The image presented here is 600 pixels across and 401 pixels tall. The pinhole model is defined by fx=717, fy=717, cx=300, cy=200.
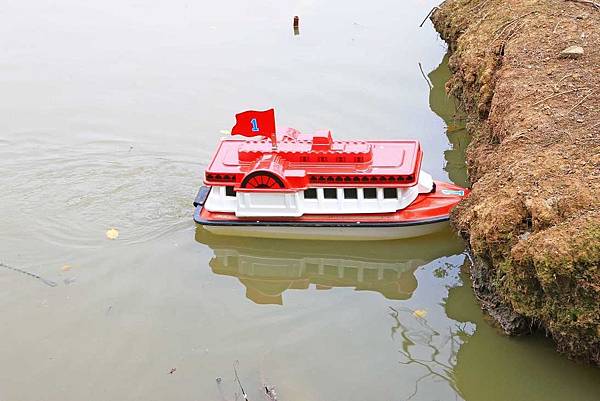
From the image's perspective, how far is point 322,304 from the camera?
967 cm

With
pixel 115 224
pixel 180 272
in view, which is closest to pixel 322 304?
pixel 180 272

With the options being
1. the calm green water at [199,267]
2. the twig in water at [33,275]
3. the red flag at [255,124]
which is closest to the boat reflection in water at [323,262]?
the calm green water at [199,267]

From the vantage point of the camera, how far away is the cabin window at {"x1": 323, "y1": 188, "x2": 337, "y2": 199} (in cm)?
1044

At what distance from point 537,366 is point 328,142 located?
14.1 feet

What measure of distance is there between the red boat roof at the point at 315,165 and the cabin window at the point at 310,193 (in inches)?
5.7

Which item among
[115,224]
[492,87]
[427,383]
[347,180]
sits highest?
[492,87]

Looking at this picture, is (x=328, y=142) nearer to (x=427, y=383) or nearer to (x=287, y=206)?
(x=287, y=206)

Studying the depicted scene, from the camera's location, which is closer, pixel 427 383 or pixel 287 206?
pixel 427 383

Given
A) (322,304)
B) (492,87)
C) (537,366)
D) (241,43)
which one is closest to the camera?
(537,366)

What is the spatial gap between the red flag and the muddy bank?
2930mm

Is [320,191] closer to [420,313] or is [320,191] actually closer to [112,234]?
[420,313]

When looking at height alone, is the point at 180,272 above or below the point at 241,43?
below

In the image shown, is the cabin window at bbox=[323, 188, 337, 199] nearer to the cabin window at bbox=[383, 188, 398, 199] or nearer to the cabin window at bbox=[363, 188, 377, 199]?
the cabin window at bbox=[363, 188, 377, 199]

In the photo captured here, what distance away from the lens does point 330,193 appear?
412 inches
